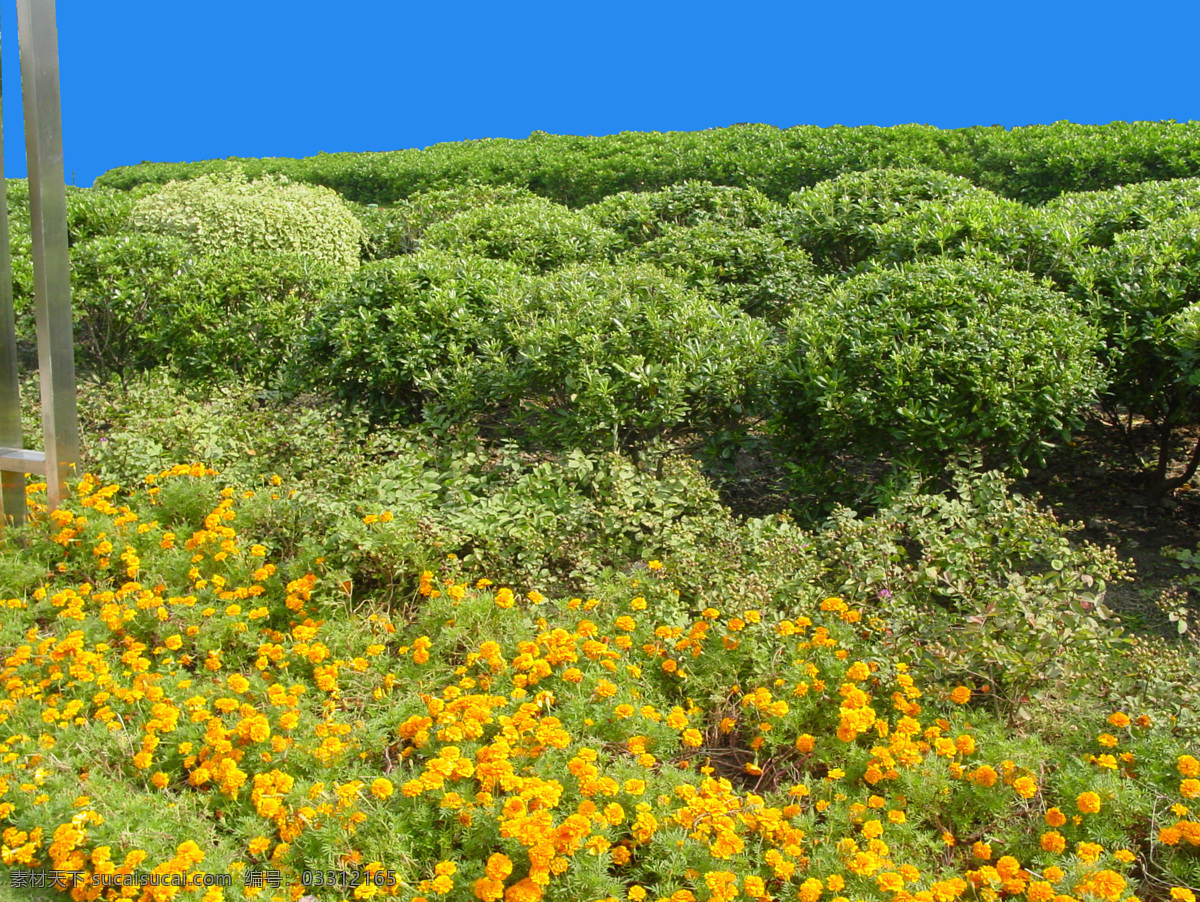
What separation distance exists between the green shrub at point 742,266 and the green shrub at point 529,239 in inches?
19.1

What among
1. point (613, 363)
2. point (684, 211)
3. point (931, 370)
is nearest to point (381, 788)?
point (613, 363)

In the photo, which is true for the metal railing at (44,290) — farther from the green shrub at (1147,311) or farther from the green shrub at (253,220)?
the green shrub at (1147,311)

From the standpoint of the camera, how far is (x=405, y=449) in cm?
555

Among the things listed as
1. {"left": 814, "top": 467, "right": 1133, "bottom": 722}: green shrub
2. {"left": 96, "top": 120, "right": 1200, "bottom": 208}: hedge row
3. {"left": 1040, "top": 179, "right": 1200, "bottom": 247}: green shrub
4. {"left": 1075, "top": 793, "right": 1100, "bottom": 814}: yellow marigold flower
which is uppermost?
{"left": 96, "top": 120, "right": 1200, "bottom": 208}: hedge row

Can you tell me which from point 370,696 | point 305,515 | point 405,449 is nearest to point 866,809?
point 370,696

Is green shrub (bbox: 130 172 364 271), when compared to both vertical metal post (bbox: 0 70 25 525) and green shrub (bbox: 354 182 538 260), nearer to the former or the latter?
green shrub (bbox: 354 182 538 260)

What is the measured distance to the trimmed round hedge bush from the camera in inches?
187

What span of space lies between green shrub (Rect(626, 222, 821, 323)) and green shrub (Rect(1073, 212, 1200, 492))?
175 centimetres

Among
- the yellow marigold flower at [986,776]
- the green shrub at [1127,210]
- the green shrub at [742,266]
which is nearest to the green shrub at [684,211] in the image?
the green shrub at [742,266]

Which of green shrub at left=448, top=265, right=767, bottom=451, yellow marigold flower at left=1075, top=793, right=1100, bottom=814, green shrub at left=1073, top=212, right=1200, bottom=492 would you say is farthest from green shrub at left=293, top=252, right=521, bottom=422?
yellow marigold flower at left=1075, top=793, right=1100, bottom=814

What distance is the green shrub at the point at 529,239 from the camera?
7.44 m

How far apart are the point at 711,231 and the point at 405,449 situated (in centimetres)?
305

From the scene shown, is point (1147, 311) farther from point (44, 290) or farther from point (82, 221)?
point (82, 221)

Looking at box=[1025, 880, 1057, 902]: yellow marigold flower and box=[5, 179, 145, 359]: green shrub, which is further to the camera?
box=[5, 179, 145, 359]: green shrub
